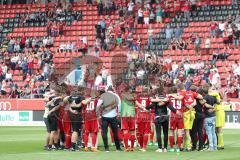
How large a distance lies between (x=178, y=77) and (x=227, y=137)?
10425 millimetres

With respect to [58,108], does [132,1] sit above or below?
above

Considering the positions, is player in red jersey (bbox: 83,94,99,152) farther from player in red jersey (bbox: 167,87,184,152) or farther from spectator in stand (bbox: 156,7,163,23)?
spectator in stand (bbox: 156,7,163,23)

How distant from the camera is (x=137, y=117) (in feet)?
75.0

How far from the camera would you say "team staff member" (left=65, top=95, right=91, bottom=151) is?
22672mm

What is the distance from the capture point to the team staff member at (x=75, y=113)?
893 inches

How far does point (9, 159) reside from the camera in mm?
20062

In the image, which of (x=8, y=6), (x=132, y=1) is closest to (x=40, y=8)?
(x=8, y=6)

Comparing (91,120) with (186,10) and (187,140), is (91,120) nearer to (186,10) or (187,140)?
(187,140)

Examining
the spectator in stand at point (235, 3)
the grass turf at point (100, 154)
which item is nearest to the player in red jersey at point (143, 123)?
the grass turf at point (100, 154)

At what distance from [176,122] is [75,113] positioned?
9.76 ft

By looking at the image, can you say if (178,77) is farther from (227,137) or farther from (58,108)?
(58,108)

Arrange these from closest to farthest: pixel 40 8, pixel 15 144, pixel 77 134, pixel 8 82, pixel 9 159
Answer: pixel 9 159 < pixel 77 134 < pixel 15 144 < pixel 8 82 < pixel 40 8

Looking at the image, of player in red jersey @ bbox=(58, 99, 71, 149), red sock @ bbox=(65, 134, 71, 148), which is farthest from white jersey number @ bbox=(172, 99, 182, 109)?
red sock @ bbox=(65, 134, 71, 148)

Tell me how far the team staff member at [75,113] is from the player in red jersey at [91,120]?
6.6 inches
